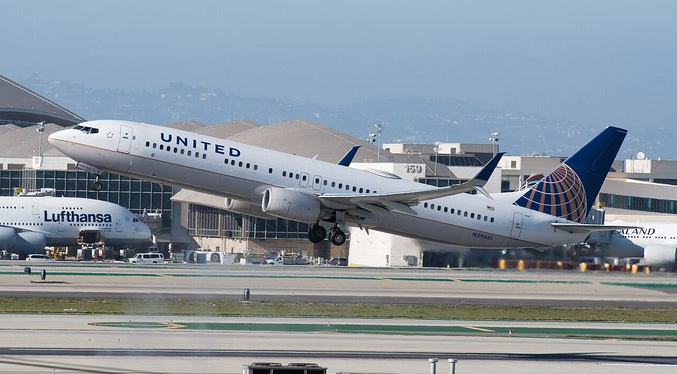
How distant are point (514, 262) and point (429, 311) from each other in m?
16.5

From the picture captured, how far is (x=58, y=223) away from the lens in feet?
398

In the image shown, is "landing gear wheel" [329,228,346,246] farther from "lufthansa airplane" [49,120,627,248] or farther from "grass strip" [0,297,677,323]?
"grass strip" [0,297,677,323]

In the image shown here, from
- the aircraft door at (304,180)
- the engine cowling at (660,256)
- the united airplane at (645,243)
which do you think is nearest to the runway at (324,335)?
the aircraft door at (304,180)

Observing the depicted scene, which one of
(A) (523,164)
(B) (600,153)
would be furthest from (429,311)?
(A) (523,164)

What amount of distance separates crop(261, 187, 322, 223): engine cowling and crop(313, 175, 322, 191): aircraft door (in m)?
0.67

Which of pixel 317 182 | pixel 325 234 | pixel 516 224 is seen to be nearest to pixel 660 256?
pixel 516 224

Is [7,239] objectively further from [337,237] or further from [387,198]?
[387,198]

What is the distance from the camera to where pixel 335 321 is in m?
50.6

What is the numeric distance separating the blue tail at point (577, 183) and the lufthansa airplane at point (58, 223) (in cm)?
6298

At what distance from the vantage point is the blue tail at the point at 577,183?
2766 inches

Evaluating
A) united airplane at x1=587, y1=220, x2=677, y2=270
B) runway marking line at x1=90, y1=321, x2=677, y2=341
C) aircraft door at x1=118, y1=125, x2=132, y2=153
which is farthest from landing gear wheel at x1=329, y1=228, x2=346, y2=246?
united airplane at x1=587, y1=220, x2=677, y2=270

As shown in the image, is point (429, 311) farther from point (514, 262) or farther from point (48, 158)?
point (48, 158)

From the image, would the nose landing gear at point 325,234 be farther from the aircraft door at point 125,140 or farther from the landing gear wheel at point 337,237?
the aircraft door at point 125,140

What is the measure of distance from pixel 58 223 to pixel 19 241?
16.2ft
